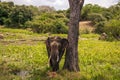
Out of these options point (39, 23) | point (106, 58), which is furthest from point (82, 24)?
point (106, 58)

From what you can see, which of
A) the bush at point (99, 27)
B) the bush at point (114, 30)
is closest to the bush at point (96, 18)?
the bush at point (99, 27)

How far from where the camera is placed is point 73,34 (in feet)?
31.7

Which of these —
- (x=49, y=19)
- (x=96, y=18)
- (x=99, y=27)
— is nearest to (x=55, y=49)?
(x=49, y=19)

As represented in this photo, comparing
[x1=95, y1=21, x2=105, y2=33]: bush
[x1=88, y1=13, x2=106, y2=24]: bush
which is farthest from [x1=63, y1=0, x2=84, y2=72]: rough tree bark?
[x1=88, y1=13, x2=106, y2=24]: bush

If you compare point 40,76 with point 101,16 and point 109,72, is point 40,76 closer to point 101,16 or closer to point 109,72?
point 109,72

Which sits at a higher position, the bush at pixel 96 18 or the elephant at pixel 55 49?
the elephant at pixel 55 49

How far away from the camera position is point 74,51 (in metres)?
9.79

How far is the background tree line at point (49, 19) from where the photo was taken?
30331 mm

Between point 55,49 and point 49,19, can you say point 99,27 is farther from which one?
point 55,49

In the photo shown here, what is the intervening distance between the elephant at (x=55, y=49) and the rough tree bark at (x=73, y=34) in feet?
0.64

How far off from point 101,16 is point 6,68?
30.9 meters

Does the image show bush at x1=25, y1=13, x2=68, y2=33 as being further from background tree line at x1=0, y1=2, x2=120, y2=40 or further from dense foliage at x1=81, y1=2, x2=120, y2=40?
dense foliage at x1=81, y1=2, x2=120, y2=40

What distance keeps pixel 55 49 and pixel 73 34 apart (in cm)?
71

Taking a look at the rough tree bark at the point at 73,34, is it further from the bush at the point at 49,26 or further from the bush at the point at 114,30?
the bush at the point at 49,26
